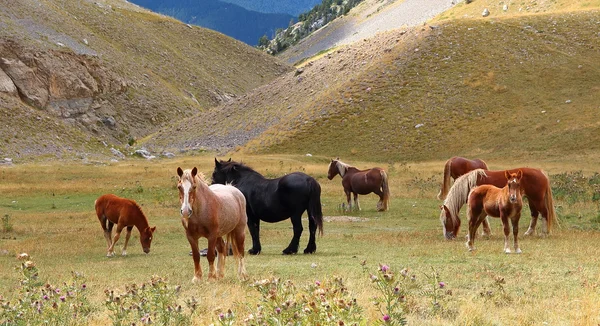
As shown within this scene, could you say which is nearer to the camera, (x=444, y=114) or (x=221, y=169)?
(x=221, y=169)

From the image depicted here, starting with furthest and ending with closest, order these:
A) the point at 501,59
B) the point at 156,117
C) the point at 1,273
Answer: the point at 156,117 → the point at 501,59 → the point at 1,273

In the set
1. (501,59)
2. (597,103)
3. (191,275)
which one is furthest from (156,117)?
(191,275)

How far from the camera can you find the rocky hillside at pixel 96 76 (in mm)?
71938

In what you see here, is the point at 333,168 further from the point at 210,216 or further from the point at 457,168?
the point at 210,216

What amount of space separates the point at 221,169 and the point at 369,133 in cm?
5099

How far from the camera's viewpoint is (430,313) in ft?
29.3

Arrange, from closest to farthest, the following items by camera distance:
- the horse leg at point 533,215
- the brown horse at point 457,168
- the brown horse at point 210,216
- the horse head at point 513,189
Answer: the brown horse at point 210,216 < the horse head at point 513,189 < the horse leg at point 533,215 < the brown horse at point 457,168

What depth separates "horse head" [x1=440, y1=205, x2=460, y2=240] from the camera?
19297 millimetres

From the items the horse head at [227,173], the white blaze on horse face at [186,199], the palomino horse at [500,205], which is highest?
the horse head at [227,173]

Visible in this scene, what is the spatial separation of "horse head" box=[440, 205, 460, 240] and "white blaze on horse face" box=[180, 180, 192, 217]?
9.86 m

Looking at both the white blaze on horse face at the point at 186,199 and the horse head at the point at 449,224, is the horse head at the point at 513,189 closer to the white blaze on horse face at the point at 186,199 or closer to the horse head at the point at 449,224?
the horse head at the point at 449,224

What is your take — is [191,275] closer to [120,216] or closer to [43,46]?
[120,216]

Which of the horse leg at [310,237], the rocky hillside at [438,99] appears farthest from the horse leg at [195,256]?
the rocky hillside at [438,99]

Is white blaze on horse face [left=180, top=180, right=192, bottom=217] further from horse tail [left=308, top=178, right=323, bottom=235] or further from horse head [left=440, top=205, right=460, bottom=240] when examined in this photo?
horse head [left=440, top=205, right=460, bottom=240]
